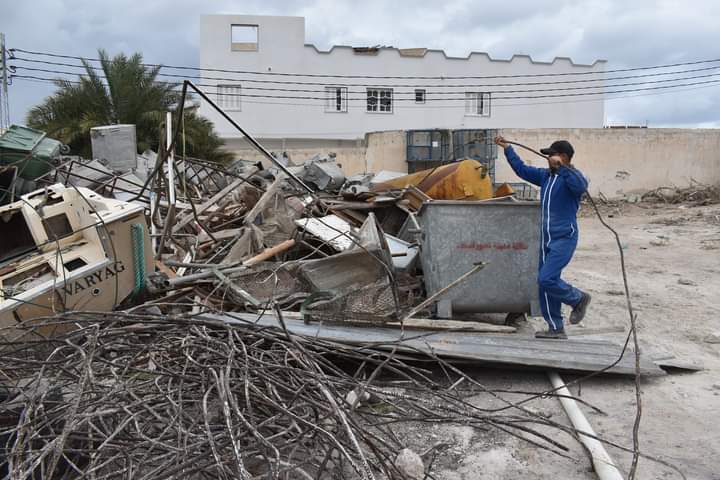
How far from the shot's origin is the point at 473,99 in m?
31.7

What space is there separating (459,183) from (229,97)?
2514 centimetres

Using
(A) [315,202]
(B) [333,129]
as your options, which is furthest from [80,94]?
(B) [333,129]

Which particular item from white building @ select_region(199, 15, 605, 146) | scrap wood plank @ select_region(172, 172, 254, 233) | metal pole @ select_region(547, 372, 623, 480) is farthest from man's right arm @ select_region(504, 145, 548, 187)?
white building @ select_region(199, 15, 605, 146)

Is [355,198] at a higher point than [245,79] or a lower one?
lower

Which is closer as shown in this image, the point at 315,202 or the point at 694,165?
the point at 315,202

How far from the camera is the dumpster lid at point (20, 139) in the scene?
20.2ft

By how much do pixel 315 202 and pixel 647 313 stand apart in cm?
360

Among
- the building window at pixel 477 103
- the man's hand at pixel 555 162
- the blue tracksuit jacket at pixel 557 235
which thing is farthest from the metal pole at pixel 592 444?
the building window at pixel 477 103

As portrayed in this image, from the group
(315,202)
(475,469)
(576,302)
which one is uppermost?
(315,202)

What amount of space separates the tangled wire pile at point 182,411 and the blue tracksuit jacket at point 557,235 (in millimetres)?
1693

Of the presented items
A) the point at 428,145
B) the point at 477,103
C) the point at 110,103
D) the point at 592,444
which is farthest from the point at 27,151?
the point at 477,103

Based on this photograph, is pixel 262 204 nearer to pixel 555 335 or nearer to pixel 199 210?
pixel 199 210

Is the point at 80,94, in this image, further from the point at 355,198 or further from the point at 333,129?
the point at 333,129

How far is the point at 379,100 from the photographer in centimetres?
3056
